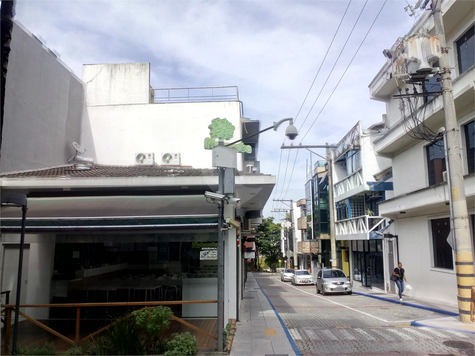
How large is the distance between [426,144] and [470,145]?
3.09m

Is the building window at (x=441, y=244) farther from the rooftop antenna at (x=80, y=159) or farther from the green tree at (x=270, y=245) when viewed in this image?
the green tree at (x=270, y=245)

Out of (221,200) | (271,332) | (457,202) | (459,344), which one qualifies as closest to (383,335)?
(459,344)

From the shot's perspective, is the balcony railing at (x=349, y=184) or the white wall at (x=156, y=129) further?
the balcony railing at (x=349, y=184)

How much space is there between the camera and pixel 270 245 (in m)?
70.2

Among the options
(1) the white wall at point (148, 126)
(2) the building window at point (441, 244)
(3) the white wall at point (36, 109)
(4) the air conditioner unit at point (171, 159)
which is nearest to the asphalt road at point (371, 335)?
(2) the building window at point (441, 244)

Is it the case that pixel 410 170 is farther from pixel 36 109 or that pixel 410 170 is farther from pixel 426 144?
pixel 36 109

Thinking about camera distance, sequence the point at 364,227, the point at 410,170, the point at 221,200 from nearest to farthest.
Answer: the point at 221,200
the point at 410,170
the point at 364,227

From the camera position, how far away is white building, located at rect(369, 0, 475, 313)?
13008mm

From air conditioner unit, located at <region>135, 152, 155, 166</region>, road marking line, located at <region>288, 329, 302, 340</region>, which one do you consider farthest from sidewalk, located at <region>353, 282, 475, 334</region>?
air conditioner unit, located at <region>135, 152, 155, 166</region>

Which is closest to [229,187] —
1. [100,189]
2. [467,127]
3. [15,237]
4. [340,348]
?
[340,348]

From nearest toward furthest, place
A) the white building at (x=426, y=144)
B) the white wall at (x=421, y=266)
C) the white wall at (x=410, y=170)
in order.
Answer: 1. the white building at (x=426, y=144)
2. the white wall at (x=421, y=266)
3. the white wall at (x=410, y=170)

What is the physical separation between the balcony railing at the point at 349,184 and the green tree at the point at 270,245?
35376 millimetres

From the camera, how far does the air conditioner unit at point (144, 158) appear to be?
664 inches

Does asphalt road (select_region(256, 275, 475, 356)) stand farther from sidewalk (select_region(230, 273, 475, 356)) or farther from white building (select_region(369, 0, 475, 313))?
white building (select_region(369, 0, 475, 313))
